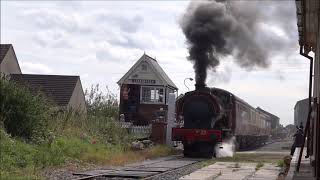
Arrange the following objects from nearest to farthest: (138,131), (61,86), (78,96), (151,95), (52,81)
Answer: (138,131)
(61,86)
(151,95)
(78,96)
(52,81)

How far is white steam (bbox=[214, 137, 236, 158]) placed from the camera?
2488cm

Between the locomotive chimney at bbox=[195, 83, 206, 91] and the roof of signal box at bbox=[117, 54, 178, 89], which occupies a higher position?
the roof of signal box at bbox=[117, 54, 178, 89]

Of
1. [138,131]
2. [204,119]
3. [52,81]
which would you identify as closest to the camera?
[204,119]

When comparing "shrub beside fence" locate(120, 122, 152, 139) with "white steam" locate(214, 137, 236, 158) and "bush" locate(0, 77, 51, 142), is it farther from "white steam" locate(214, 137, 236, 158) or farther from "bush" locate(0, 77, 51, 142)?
"bush" locate(0, 77, 51, 142)

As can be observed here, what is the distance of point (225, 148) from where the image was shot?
25.7m

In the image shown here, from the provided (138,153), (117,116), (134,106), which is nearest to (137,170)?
(138,153)

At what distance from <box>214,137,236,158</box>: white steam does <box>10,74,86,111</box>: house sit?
15.5m

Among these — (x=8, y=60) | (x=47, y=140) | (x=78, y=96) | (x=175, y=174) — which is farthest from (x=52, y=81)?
(x=175, y=174)

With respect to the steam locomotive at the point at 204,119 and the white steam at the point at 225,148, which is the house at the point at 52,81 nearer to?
the white steam at the point at 225,148

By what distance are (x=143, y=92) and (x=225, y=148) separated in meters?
17.2

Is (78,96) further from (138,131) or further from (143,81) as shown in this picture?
(138,131)

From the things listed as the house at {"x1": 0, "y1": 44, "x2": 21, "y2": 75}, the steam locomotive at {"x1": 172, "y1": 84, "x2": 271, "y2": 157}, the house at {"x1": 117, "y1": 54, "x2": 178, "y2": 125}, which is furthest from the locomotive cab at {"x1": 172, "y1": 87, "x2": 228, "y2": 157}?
the house at {"x1": 0, "y1": 44, "x2": 21, "y2": 75}

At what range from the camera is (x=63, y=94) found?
40.3 meters

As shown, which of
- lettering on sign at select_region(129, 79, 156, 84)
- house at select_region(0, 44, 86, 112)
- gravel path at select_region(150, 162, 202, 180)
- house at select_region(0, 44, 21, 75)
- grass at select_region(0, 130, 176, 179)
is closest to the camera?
grass at select_region(0, 130, 176, 179)
